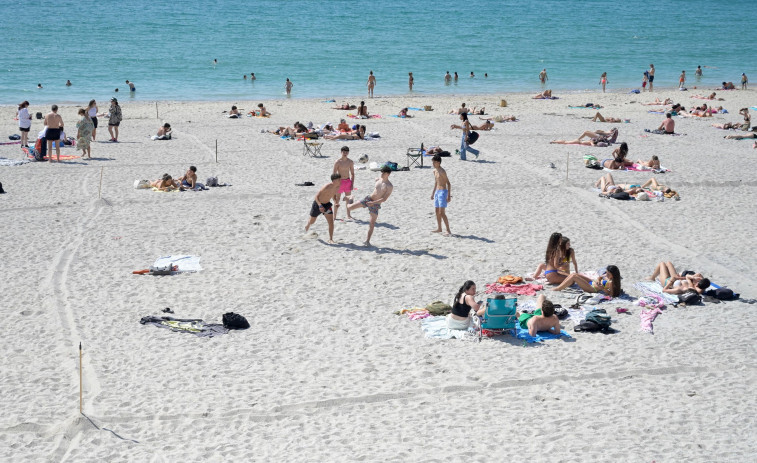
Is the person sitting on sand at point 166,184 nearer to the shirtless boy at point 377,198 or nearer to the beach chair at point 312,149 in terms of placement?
the beach chair at point 312,149

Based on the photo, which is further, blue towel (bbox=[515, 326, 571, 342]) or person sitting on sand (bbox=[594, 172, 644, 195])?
person sitting on sand (bbox=[594, 172, 644, 195])

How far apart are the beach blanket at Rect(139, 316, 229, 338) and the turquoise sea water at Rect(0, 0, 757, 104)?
30793 millimetres

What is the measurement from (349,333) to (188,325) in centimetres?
204

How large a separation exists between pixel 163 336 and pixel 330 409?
2799 millimetres

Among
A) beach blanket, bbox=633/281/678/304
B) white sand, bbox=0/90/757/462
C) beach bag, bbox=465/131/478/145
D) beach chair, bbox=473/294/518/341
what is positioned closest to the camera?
white sand, bbox=0/90/757/462

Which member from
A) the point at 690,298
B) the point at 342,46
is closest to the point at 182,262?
the point at 690,298

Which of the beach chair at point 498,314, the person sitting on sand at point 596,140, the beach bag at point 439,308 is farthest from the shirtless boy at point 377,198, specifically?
the person sitting on sand at point 596,140

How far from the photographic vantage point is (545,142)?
2420 cm

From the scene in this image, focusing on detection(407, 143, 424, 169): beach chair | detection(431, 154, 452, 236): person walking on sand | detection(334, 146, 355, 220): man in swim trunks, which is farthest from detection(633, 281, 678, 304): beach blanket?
detection(407, 143, 424, 169): beach chair

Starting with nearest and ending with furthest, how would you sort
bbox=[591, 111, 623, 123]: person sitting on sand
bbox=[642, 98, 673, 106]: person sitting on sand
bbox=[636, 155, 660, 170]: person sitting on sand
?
bbox=[636, 155, 660, 170]: person sitting on sand → bbox=[591, 111, 623, 123]: person sitting on sand → bbox=[642, 98, 673, 106]: person sitting on sand

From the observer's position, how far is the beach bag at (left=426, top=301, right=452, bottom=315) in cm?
1048

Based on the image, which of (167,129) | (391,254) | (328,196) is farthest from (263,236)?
(167,129)

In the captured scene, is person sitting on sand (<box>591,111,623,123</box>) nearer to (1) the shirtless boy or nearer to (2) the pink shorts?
(2) the pink shorts

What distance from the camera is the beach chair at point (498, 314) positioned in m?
9.76
